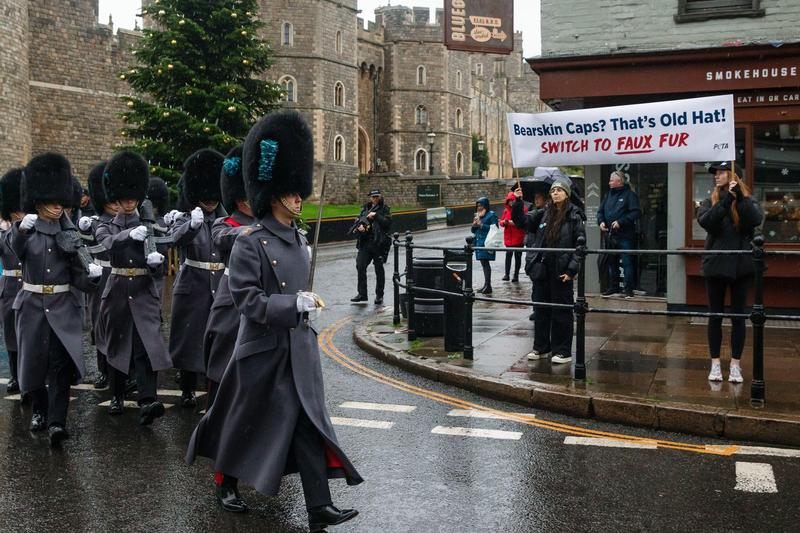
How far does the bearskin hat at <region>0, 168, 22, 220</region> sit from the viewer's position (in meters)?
8.88

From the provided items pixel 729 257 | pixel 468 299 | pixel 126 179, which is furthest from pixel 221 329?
pixel 729 257

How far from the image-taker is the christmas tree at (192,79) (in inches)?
950

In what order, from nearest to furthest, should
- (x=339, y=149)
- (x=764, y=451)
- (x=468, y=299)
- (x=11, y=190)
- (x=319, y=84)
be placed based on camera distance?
1. (x=764, y=451)
2. (x=11, y=190)
3. (x=468, y=299)
4. (x=319, y=84)
5. (x=339, y=149)

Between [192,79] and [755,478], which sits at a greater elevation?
[192,79]

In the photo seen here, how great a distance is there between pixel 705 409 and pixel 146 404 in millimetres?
4358

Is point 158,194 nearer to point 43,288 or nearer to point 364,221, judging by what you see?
point 43,288

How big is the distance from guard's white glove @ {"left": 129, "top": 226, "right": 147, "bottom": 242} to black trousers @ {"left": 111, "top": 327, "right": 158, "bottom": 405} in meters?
0.77

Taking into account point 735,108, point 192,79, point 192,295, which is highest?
point 192,79

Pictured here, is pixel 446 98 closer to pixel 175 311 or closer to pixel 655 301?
pixel 655 301

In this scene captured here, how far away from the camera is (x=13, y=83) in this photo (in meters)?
37.9

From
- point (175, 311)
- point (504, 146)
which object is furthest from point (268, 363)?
point (504, 146)

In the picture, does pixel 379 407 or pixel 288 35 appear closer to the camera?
pixel 379 407

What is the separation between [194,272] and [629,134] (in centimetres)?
569

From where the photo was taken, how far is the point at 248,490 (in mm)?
5566
